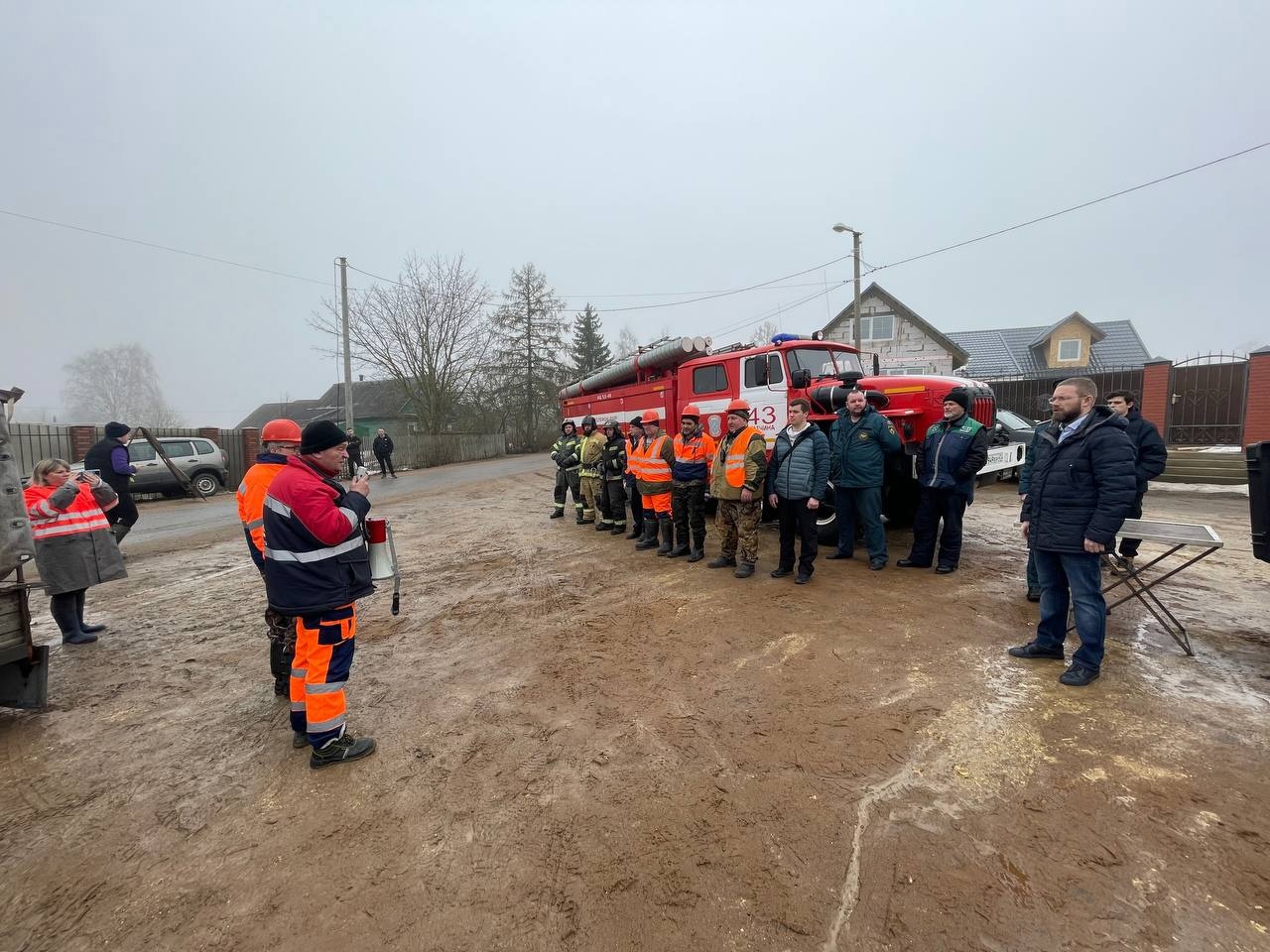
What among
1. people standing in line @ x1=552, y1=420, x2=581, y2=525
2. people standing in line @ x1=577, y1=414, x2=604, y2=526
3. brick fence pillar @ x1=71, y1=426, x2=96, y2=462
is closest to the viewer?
people standing in line @ x1=577, y1=414, x2=604, y2=526

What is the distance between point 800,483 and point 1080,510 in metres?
2.38

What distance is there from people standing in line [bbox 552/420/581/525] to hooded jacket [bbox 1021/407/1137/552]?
21.9 feet

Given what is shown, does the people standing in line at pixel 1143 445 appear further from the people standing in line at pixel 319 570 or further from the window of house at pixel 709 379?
the people standing in line at pixel 319 570

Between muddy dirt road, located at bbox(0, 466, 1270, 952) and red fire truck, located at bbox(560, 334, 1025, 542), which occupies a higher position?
red fire truck, located at bbox(560, 334, 1025, 542)

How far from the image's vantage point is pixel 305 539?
2.83 meters

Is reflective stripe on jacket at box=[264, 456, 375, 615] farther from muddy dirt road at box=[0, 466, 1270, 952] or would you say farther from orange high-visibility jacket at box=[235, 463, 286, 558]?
muddy dirt road at box=[0, 466, 1270, 952]

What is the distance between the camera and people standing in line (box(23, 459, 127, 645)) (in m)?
4.47

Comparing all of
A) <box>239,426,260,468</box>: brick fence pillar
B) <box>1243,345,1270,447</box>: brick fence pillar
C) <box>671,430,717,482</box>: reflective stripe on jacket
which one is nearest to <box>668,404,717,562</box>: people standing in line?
<box>671,430,717,482</box>: reflective stripe on jacket

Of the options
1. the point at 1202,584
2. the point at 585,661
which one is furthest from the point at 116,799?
the point at 1202,584

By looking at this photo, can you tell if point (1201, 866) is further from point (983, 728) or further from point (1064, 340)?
point (1064, 340)

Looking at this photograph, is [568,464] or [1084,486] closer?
[1084,486]

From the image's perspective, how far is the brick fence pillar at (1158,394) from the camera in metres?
14.3

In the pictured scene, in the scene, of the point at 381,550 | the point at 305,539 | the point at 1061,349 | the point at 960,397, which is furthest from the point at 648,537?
the point at 1061,349

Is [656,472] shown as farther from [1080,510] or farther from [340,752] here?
[340,752]
